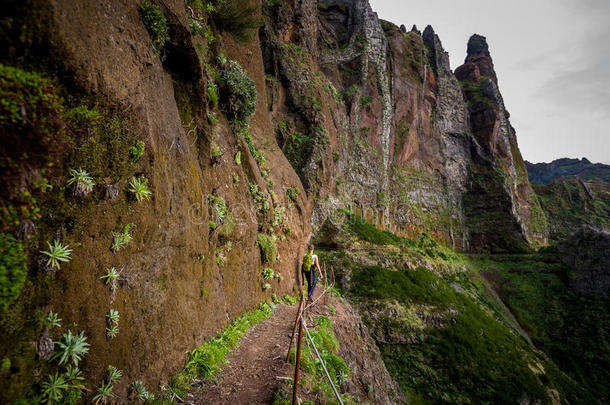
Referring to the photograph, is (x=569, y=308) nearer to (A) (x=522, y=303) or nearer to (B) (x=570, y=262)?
(A) (x=522, y=303)

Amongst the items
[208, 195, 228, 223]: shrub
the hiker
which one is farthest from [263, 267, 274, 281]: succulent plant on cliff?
[208, 195, 228, 223]: shrub

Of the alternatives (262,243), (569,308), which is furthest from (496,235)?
(262,243)

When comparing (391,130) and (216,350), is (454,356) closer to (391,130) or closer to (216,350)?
(216,350)

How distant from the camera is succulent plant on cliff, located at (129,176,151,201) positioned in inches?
188

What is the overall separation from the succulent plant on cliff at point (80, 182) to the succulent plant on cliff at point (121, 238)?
87cm

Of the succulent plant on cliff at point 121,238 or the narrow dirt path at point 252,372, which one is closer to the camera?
the succulent plant on cliff at point 121,238

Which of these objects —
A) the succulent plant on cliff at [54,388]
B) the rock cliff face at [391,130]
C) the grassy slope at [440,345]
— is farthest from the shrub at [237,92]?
the grassy slope at [440,345]

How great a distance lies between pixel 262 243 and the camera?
1101cm

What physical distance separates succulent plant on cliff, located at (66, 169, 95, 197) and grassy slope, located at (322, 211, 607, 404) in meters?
17.8

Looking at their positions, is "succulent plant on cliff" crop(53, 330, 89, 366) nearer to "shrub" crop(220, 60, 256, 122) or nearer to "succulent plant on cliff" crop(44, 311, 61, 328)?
"succulent plant on cliff" crop(44, 311, 61, 328)

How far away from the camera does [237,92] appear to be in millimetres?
10914

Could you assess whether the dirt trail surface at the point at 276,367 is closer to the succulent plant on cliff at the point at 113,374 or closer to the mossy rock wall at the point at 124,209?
the mossy rock wall at the point at 124,209

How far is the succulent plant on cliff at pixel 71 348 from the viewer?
320 centimetres

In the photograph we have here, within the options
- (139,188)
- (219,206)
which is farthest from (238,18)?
(139,188)
